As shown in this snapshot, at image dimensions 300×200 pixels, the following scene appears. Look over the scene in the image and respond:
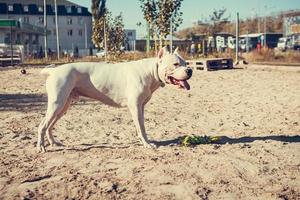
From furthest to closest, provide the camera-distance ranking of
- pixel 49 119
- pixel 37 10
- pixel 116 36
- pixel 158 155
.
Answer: pixel 37 10, pixel 116 36, pixel 49 119, pixel 158 155

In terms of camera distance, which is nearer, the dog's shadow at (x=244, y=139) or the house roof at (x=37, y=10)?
the dog's shadow at (x=244, y=139)

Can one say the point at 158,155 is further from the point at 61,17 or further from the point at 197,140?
the point at 61,17

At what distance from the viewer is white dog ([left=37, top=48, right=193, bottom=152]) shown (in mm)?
6434

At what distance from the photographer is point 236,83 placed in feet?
55.4

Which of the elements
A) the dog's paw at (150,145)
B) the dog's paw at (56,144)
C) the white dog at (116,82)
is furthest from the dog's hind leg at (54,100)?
the dog's paw at (150,145)

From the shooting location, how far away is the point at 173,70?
251 inches

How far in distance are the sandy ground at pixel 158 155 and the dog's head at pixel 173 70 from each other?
1.05 meters

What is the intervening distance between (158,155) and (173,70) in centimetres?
126

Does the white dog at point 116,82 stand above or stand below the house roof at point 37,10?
below

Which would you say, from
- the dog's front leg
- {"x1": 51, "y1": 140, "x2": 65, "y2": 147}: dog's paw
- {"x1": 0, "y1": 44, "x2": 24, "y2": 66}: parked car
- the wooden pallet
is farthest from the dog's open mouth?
{"x1": 0, "y1": 44, "x2": 24, "y2": 66}: parked car

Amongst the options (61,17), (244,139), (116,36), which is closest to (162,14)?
(116,36)

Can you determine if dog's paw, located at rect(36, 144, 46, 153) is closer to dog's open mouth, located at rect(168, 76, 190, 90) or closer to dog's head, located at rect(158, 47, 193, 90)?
dog's head, located at rect(158, 47, 193, 90)

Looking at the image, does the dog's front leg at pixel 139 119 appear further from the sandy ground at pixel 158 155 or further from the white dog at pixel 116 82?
the sandy ground at pixel 158 155

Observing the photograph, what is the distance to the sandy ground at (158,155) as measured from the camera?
4816mm
